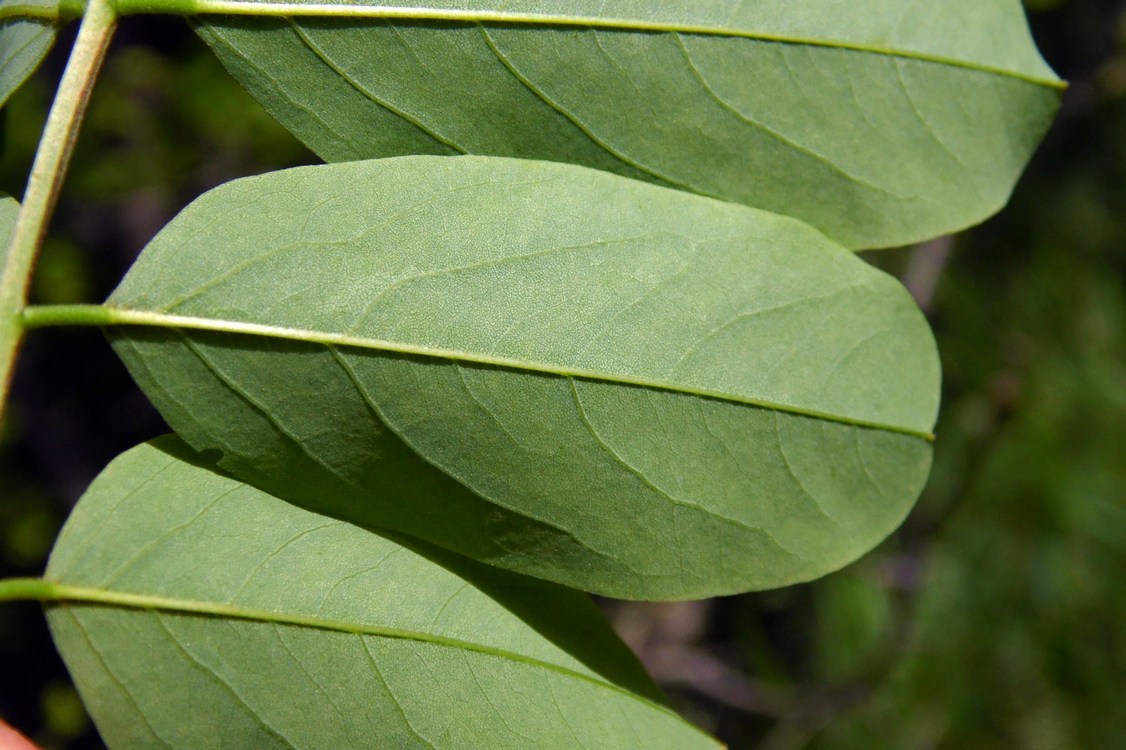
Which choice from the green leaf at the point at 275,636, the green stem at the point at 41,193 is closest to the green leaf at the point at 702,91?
the green stem at the point at 41,193

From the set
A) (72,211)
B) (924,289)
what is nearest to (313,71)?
(924,289)

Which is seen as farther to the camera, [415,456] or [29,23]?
[29,23]

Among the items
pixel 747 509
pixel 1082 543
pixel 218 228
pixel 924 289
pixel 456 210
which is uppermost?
pixel 218 228

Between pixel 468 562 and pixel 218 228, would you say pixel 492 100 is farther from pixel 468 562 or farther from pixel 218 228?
pixel 468 562

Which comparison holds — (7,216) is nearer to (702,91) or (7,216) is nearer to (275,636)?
(275,636)

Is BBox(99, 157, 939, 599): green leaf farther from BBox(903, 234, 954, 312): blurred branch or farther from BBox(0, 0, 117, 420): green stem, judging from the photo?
BBox(903, 234, 954, 312): blurred branch

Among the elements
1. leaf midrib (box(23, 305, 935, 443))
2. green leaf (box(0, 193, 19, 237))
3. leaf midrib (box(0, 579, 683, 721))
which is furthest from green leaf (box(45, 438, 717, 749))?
green leaf (box(0, 193, 19, 237))

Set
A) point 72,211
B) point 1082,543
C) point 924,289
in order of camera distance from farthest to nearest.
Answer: point 72,211 < point 1082,543 < point 924,289
